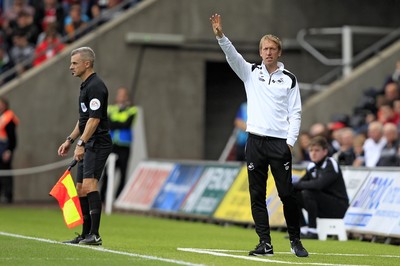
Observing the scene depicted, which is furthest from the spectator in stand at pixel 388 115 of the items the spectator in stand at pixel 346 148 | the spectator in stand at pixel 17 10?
the spectator in stand at pixel 17 10

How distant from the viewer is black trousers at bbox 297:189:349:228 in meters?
16.5

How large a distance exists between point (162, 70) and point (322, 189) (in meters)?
12.3

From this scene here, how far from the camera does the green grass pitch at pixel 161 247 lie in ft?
38.6

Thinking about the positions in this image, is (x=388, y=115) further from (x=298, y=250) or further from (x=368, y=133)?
(x=298, y=250)

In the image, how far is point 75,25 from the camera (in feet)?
91.0

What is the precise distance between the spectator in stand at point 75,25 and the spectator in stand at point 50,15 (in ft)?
1.03

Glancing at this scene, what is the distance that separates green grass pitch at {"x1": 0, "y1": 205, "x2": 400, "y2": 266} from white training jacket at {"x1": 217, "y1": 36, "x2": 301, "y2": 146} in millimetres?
1319

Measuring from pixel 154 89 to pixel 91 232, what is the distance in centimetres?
1500

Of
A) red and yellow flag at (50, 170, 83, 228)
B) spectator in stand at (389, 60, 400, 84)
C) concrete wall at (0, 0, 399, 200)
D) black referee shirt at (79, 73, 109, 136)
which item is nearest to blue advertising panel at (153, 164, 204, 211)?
spectator in stand at (389, 60, 400, 84)

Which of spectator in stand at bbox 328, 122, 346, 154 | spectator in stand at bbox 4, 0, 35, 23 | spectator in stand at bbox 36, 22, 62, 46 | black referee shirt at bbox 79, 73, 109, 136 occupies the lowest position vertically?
spectator in stand at bbox 328, 122, 346, 154

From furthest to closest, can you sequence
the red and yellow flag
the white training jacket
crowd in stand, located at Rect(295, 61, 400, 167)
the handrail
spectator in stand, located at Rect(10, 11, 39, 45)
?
spectator in stand, located at Rect(10, 11, 39, 45) < the handrail < crowd in stand, located at Rect(295, 61, 400, 167) < the red and yellow flag < the white training jacket

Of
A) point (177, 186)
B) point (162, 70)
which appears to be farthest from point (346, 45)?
point (177, 186)

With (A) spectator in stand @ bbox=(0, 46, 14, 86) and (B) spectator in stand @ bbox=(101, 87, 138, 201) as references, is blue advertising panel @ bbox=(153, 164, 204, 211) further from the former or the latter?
(A) spectator in stand @ bbox=(0, 46, 14, 86)

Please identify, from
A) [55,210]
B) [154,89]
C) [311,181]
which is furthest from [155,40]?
[311,181]
